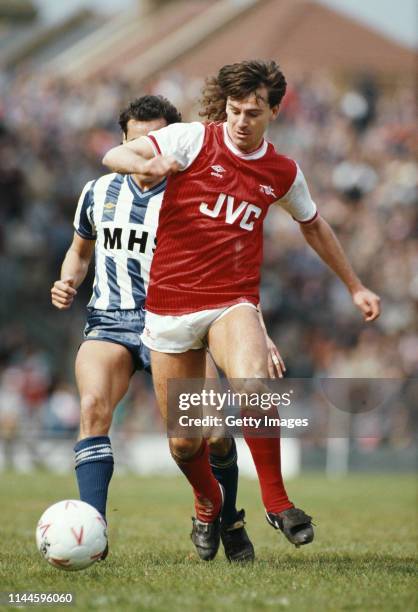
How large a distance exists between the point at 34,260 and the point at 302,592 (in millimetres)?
13755

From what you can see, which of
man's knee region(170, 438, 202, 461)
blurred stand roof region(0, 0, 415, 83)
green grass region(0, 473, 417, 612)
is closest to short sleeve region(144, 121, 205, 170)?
man's knee region(170, 438, 202, 461)

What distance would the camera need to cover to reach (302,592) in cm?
518

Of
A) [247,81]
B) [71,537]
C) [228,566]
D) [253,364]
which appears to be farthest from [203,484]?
[247,81]

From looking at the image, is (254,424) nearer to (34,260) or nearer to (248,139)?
(248,139)

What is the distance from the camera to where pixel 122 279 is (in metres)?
6.91

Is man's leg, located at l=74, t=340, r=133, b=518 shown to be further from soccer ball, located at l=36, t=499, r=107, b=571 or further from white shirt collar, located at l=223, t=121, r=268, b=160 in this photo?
white shirt collar, located at l=223, t=121, r=268, b=160

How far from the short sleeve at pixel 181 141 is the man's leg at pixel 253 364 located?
34.0 inches

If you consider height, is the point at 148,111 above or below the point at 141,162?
above

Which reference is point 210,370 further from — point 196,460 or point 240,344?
point 240,344

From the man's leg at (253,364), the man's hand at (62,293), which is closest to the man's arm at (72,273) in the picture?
the man's hand at (62,293)

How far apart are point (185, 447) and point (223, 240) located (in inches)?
50.2

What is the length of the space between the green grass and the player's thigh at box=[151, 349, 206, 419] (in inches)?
40.6

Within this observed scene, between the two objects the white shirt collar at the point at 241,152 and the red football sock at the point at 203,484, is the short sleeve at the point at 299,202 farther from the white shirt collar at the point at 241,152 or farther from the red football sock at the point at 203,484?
the red football sock at the point at 203,484

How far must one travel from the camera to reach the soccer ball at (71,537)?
547 centimetres
